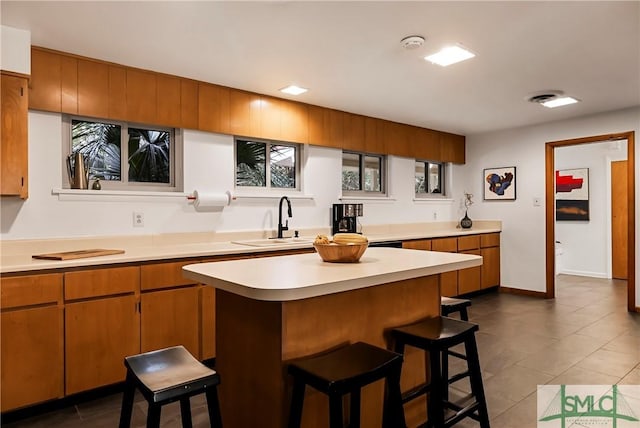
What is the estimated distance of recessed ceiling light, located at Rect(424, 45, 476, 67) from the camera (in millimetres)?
2797

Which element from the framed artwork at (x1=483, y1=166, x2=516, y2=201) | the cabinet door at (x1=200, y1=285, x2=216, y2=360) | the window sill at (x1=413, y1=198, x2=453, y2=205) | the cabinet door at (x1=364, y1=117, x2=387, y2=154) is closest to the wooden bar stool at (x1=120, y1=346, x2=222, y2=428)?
the cabinet door at (x1=200, y1=285, x2=216, y2=360)

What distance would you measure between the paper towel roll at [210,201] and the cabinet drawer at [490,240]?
351 cm

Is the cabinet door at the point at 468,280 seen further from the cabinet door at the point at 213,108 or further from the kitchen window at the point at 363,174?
the cabinet door at the point at 213,108

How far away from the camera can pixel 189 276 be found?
70.7 inches

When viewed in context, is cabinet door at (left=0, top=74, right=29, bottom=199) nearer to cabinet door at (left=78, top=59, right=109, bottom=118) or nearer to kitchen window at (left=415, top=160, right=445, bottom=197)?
cabinet door at (left=78, top=59, right=109, bottom=118)

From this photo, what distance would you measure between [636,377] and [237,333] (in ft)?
9.00

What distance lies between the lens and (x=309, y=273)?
1722 millimetres

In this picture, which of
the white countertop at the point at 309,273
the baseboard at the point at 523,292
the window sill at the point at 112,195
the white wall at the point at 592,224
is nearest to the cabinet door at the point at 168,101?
the window sill at the point at 112,195

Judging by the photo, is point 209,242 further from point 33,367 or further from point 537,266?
point 537,266

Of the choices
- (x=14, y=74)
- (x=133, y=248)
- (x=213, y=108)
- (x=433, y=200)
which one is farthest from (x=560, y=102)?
(x=14, y=74)

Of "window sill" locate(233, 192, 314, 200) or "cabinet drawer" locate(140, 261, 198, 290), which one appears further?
"window sill" locate(233, 192, 314, 200)

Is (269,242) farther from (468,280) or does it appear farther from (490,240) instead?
(490,240)

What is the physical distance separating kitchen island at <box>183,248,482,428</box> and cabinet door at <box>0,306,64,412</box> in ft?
3.59

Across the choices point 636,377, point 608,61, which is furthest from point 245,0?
point 636,377
